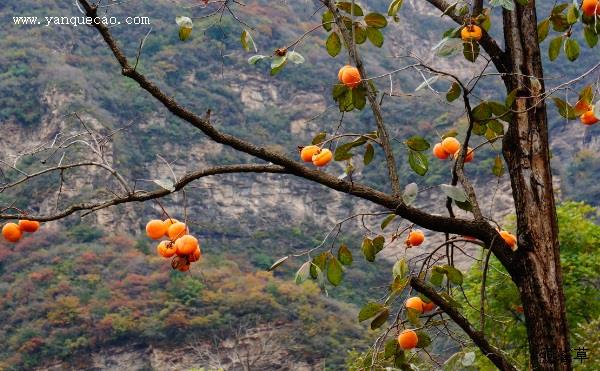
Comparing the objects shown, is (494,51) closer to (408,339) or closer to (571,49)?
(571,49)

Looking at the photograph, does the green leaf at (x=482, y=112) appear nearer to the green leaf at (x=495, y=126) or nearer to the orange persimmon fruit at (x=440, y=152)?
the green leaf at (x=495, y=126)

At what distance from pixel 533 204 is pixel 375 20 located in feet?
1.67

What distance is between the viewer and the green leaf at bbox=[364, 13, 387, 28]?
4.97 ft

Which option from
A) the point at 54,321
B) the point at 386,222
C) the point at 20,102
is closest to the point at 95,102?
the point at 20,102

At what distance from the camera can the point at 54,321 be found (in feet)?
59.6

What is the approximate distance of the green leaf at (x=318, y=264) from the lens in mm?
1346

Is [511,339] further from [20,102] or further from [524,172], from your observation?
[20,102]

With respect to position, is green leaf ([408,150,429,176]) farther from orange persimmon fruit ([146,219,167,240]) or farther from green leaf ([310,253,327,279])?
orange persimmon fruit ([146,219,167,240])

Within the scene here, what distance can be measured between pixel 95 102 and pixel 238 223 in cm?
660

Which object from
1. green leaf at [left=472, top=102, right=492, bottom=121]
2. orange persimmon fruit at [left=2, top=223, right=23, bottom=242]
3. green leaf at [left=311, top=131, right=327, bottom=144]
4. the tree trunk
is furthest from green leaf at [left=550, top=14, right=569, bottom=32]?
orange persimmon fruit at [left=2, top=223, right=23, bottom=242]

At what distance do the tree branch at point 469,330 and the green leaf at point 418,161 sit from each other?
0.26 m

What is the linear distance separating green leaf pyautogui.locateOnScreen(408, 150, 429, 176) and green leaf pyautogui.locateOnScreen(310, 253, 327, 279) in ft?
0.76

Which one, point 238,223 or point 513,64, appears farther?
point 238,223

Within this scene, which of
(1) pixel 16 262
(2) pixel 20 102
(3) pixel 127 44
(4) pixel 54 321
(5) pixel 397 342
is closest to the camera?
(5) pixel 397 342
